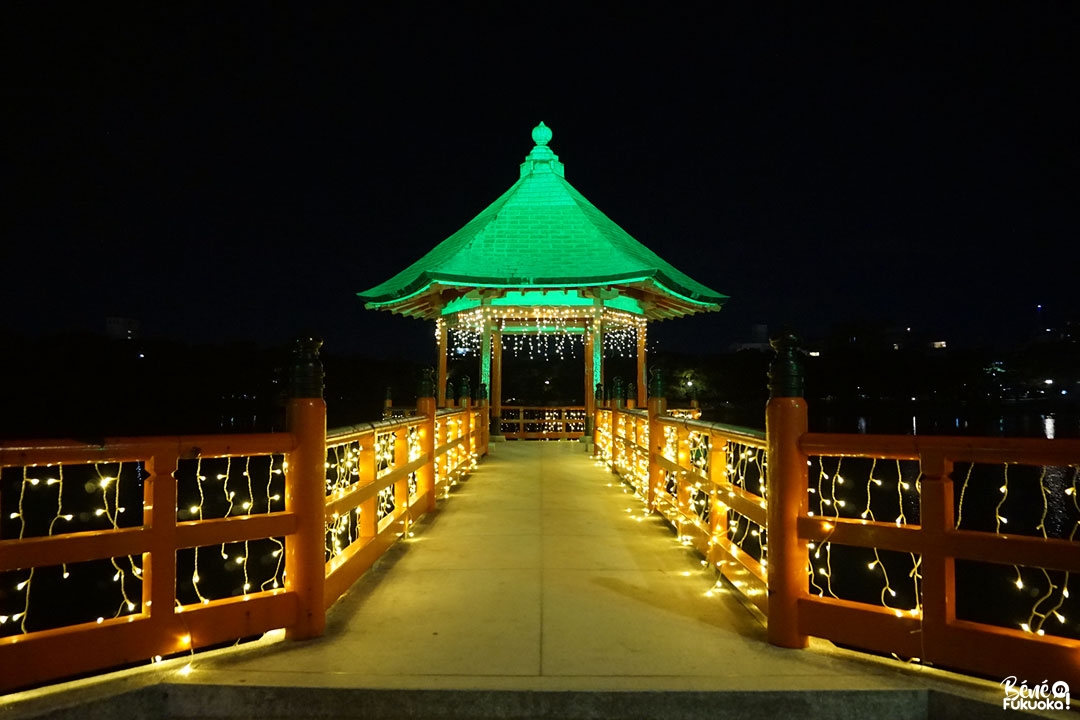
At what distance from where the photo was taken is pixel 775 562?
3850mm

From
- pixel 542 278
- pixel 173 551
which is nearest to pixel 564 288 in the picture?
pixel 542 278

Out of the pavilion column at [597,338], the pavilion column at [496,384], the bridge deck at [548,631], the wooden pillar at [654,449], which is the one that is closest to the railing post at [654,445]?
the wooden pillar at [654,449]

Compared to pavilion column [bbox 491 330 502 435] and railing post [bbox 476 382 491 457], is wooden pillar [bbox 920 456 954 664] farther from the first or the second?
pavilion column [bbox 491 330 502 435]

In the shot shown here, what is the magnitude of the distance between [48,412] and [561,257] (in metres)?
39.2

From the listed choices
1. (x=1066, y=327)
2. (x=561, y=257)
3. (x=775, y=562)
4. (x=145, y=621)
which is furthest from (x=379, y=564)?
(x=1066, y=327)

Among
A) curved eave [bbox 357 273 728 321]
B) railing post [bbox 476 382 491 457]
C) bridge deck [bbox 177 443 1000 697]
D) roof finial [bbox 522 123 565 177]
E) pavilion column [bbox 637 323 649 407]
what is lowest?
bridge deck [bbox 177 443 1000 697]

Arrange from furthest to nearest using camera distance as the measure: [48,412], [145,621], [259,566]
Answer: [48,412], [259,566], [145,621]

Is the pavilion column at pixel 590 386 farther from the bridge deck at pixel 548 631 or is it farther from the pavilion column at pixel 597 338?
the bridge deck at pixel 548 631

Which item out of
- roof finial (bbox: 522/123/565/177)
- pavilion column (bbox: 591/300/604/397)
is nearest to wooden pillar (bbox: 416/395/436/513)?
pavilion column (bbox: 591/300/604/397)

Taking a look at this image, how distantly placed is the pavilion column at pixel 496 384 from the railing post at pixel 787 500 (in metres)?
13.6

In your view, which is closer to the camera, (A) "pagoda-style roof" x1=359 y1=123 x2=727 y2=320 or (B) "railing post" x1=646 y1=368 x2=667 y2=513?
(B) "railing post" x1=646 y1=368 x2=667 y2=513

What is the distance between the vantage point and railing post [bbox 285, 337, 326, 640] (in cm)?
395

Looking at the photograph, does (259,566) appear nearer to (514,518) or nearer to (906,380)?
(514,518)

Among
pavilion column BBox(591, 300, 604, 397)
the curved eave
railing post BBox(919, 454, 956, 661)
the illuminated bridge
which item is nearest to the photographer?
the illuminated bridge
